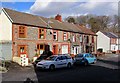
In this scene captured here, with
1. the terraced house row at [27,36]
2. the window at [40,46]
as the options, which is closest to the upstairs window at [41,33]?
the terraced house row at [27,36]

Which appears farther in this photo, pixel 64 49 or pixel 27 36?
pixel 64 49

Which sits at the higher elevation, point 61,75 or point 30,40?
point 30,40

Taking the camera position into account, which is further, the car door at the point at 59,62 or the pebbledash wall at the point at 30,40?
the pebbledash wall at the point at 30,40

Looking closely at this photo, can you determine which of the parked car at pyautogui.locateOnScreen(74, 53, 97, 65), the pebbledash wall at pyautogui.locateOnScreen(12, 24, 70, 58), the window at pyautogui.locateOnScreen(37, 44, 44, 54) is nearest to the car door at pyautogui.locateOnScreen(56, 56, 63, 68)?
the parked car at pyautogui.locateOnScreen(74, 53, 97, 65)

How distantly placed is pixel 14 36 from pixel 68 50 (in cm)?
1450

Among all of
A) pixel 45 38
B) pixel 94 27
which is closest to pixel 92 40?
pixel 45 38

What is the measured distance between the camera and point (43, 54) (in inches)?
1377

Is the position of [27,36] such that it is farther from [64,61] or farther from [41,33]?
[64,61]

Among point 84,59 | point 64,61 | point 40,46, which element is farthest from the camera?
point 40,46

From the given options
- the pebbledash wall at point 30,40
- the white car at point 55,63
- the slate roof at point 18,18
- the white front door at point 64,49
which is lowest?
the white car at point 55,63

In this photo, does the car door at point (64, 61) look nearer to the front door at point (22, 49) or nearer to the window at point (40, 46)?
the front door at point (22, 49)

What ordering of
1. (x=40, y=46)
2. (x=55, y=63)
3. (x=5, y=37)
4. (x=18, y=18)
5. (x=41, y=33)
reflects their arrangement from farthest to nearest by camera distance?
(x=41, y=33)
(x=40, y=46)
(x=18, y=18)
(x=5, y=37)
(x=55, y=63)

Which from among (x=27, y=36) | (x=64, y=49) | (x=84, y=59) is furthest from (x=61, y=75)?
(x=64, y=49)

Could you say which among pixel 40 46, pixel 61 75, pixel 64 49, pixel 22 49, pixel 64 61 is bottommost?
pixel 61 75
